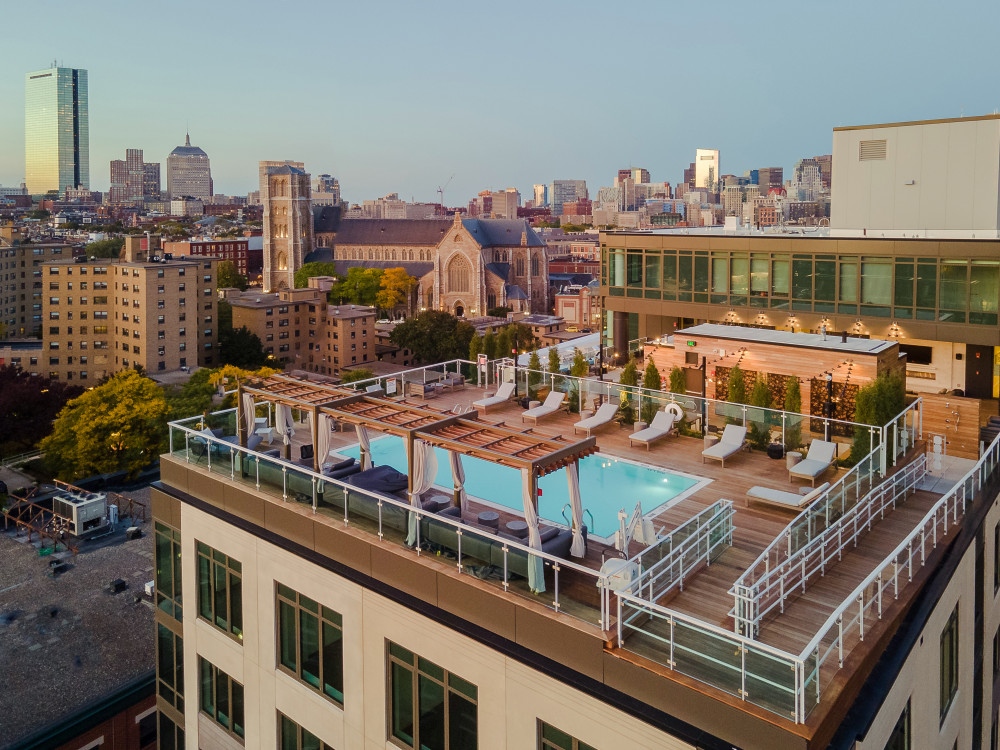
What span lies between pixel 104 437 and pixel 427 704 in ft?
162

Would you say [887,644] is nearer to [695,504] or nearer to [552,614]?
[552,614]

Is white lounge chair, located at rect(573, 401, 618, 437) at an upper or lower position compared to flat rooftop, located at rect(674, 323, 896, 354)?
lower

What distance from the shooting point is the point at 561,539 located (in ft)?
31.1

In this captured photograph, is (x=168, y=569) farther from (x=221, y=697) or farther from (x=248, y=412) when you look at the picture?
(x=248, y=412)

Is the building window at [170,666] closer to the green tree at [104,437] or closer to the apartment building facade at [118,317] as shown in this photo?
the green tree at [104,437]

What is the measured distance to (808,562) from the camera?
925 cm

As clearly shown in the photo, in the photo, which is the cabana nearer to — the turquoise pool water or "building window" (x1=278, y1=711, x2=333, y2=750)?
the turquoise pool water

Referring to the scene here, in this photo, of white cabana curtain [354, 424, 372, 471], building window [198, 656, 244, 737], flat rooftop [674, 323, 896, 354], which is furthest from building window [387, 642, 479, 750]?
flat rooftop [674, 323, 896, 354]

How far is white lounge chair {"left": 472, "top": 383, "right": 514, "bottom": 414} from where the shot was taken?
17609 mm

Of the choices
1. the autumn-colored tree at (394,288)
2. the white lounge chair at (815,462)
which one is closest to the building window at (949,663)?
the white lounge chair at (815,462)

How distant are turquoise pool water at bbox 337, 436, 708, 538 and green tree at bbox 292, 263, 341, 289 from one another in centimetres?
11693

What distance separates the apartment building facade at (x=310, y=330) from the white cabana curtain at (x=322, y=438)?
81344mm

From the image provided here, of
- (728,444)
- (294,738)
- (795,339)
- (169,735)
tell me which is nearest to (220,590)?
(294,738)

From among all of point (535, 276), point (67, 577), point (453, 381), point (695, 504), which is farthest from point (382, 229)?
point (695, 504)
